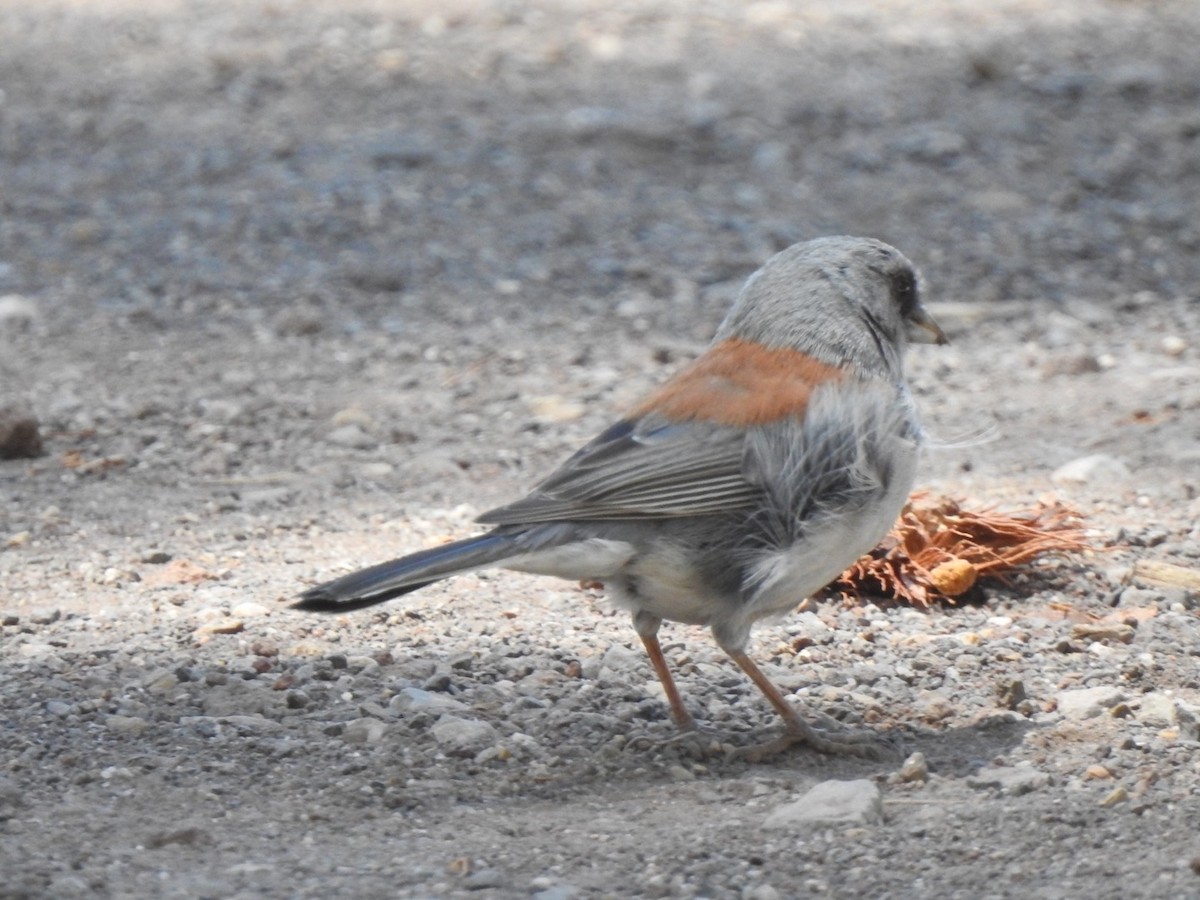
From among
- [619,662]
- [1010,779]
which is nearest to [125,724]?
[619,662]

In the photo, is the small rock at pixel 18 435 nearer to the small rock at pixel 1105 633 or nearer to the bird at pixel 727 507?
the bird at pixel 727 507

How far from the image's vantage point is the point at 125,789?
339 cm

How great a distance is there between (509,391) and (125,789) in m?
3.12

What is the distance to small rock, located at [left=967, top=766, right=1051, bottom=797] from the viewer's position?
11.3 feet

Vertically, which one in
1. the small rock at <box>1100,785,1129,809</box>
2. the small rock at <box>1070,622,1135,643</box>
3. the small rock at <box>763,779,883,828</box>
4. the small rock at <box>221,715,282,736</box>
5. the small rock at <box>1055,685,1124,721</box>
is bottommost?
the small rock at <box>1070,622,1135,643</box>

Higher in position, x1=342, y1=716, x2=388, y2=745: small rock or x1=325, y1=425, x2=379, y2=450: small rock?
x1=342, y1=716, x2=388, y2=745: small rock

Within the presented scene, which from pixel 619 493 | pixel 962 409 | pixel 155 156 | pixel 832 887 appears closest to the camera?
pixel 832 887

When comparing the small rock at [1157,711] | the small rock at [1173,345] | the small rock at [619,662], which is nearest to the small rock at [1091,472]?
the small rock at [1173,345]

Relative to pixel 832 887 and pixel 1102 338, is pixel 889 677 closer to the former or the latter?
pixel 832 887

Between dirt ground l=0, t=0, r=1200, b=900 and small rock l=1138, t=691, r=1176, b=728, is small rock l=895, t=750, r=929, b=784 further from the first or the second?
small rock l=1138, t=691, r=1176, b=728

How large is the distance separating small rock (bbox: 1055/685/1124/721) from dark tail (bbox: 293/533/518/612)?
133 centimetres

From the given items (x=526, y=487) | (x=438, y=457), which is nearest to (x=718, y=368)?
(x=526, y=487)

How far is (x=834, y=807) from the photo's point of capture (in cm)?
333

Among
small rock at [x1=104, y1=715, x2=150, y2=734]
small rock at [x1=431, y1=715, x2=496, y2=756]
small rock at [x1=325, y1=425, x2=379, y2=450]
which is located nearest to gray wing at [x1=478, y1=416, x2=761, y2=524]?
small rock at [x1=431, y1=715, x2=496, y2=756]
